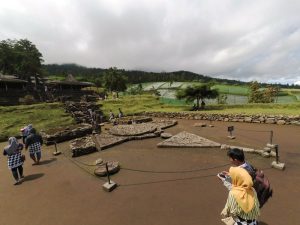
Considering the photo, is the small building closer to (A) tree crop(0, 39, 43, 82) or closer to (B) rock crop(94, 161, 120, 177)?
(A) tree crop(0, 39, 43, 82)

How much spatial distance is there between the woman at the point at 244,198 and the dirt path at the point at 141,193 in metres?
1.90

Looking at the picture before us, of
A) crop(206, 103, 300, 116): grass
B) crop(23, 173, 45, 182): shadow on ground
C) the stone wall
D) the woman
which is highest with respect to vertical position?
the woman

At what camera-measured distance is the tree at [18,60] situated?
35.4 m

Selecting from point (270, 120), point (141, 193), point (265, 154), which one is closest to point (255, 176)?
point (141, 193)

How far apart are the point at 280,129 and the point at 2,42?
4514 cm

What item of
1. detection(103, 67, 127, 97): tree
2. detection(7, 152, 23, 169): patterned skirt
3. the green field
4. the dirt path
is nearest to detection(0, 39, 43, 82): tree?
detection(103, 67, 127, 97): tree

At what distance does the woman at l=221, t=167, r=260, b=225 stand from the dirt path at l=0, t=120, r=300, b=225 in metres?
1.90

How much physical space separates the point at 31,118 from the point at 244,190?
879 inches

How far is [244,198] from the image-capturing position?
3.11m

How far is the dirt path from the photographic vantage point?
5.25 meters

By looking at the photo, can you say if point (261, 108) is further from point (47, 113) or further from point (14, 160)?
point (47, 113)

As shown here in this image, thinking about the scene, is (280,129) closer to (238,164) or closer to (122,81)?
(238,164)

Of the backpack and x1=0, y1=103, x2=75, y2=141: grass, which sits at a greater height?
the backpack

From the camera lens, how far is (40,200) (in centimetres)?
661
